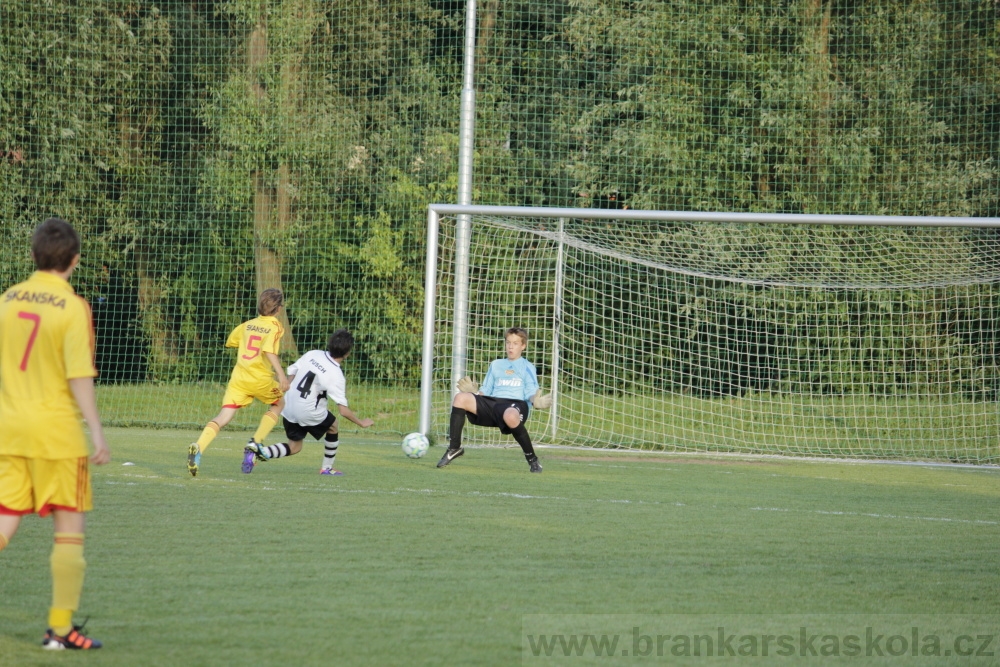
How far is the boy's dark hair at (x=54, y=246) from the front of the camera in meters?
4.02

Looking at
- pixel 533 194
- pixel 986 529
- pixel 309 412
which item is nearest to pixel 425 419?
pixel 309 412

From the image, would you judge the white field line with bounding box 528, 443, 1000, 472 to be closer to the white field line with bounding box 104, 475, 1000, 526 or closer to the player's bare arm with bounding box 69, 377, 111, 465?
the white field line with bounding box 104, 475, 1000, 526

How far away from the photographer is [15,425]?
3.95m

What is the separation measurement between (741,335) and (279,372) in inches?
343

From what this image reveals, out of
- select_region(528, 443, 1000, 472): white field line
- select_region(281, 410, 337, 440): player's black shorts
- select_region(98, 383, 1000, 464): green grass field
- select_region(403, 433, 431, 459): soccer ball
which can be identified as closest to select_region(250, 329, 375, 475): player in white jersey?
select_region(281, 410, 337, 440): player's black shorts

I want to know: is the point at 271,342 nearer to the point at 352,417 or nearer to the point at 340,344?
the point at 340,344

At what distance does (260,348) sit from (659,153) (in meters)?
9.51

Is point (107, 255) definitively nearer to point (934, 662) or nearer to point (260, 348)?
point (260, 348)

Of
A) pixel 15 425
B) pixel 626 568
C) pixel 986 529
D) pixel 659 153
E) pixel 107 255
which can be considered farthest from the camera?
pixel 107 255

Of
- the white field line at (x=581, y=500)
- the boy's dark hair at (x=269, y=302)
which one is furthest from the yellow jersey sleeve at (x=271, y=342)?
the white field line at (x=581, y=500)

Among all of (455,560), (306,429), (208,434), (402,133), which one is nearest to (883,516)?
(455,560)

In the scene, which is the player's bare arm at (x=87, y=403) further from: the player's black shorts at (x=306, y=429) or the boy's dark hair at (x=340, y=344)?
the boy's dark hair at (x=340, y=344)

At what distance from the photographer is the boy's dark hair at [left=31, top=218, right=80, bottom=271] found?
402 cm

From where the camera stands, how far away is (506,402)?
9883mm
